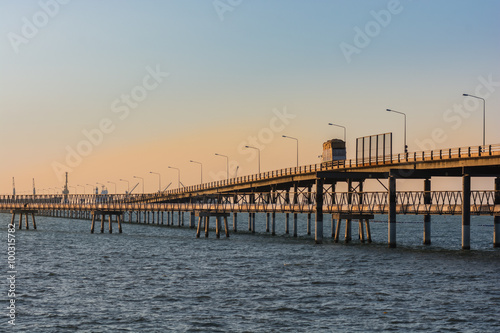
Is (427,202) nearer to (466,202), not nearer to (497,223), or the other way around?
(497,223)

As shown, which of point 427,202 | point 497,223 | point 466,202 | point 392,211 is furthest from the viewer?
point 427,202

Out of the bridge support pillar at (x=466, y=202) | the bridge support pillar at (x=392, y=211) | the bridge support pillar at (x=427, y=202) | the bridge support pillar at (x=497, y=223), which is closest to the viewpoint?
the bridge support pillar at (x=466, y=202)

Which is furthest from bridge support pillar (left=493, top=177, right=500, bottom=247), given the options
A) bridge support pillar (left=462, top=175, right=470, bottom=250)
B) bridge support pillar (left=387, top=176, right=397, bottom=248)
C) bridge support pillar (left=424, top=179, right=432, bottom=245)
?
bridge support pillar (left=387, top=176, right=397, bottom=248)

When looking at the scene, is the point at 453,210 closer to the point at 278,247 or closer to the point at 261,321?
the point at 278,247

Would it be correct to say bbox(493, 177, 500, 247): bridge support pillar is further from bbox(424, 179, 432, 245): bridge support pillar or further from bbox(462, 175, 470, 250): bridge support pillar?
bbox(462, 175, 470, 250): bridge support pillar

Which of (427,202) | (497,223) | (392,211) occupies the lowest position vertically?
(497,223)

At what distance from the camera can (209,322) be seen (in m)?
37.1

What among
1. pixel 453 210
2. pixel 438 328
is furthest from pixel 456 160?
pixel 438 328

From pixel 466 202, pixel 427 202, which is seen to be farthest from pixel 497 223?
pixel 466 202

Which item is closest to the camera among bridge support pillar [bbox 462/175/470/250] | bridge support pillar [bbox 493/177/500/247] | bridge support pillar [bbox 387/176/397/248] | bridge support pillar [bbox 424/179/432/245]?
bridge support pillar [bbox 462/175/470/250]

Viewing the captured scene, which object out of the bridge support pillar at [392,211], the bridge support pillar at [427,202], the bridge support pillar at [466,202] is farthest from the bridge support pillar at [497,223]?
the bridge support pillar at [392,211]

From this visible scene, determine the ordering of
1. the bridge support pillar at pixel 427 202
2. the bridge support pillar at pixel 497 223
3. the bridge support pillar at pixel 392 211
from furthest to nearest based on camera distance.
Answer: the bridge support pillar at pixel 427 202 < the bridge support pillar at pixel 497 223 < the bridge support pillar at pixel 392 211

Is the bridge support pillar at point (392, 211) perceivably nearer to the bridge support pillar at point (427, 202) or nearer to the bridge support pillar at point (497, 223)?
the bridge support pillar at point (427, 202)

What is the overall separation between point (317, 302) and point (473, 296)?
33.1 ft
